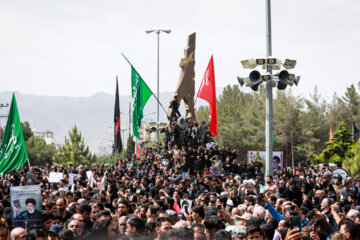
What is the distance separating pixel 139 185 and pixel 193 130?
917 centimetres

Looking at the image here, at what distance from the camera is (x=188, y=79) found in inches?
1027

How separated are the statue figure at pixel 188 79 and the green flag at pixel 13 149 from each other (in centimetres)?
1243

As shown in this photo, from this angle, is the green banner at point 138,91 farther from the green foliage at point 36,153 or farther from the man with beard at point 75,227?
the green foliage at point 36,153

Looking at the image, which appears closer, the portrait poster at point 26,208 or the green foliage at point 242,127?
the portrait poster at point 26,208

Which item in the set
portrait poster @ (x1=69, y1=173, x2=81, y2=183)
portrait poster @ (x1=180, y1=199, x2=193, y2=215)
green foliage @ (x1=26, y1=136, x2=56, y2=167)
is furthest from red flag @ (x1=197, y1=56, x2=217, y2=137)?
green foliage @ (x1=26, y1=136, x2=56, y2=167)

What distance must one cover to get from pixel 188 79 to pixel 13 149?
13.8 metres

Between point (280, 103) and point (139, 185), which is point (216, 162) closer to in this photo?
point (139, 185)

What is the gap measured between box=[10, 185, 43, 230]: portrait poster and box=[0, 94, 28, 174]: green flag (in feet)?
21.9

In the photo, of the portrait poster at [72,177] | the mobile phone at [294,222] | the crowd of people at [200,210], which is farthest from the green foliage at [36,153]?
the mobile phone at [294,222]

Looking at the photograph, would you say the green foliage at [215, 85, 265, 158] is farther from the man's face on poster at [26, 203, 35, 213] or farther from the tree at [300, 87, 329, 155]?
the man's face on poster at [26, 203, 35, 213]

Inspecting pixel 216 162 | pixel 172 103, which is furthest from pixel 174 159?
pixel 172 103

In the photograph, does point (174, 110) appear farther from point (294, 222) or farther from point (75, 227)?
point (75, 227)

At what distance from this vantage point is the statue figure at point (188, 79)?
25688 millimetres

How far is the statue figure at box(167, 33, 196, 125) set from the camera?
84.3 ft
